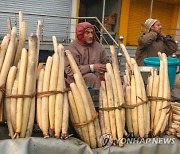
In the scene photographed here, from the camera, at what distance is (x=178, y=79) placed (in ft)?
12.4

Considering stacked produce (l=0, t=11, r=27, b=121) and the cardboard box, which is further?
the cardboard box

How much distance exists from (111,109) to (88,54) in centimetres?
193

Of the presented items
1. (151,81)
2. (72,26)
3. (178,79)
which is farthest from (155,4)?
(151,81)

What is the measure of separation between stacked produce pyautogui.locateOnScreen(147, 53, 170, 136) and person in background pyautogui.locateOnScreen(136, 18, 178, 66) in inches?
102

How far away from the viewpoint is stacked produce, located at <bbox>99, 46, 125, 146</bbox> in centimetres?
184

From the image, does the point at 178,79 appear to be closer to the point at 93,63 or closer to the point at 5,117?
the point at 93,63

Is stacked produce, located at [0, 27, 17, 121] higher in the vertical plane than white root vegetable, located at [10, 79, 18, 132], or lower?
higher

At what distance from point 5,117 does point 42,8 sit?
28.2 feet

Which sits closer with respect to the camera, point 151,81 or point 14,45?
point 14,45

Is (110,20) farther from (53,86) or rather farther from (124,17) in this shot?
(53,86)

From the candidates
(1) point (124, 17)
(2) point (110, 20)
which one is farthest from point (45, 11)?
(1) point (124, 17)

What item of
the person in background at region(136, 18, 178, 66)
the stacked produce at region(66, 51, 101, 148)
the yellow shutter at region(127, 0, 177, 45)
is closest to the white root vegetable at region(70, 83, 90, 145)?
the stacked produce at region(66, 51, 101, 148)

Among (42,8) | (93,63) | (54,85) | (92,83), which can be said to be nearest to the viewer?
(54,85)

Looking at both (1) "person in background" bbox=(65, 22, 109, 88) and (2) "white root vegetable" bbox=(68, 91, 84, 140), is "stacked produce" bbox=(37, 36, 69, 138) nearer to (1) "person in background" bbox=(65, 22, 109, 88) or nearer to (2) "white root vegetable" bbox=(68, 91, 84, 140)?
(2) "white root vegetable" bbox=(68, 91, 84, 140)
